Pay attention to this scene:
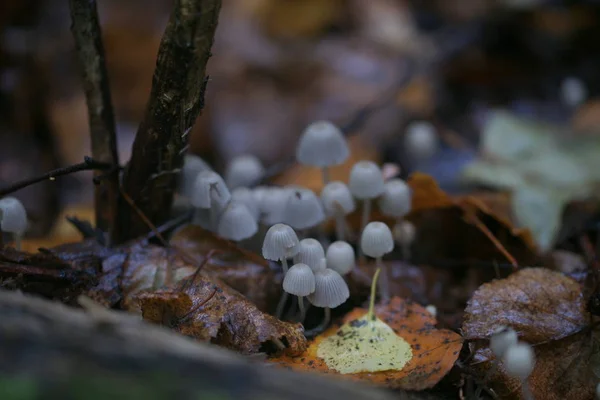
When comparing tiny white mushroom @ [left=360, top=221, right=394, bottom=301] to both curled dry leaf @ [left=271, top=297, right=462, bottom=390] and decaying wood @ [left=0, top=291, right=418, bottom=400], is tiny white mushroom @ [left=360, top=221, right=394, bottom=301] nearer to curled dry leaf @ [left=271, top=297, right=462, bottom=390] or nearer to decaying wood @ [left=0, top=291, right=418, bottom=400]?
curled dry leaf @ [left=271, top=297, right=462, bottom=390]

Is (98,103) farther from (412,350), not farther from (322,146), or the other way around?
(412,350)

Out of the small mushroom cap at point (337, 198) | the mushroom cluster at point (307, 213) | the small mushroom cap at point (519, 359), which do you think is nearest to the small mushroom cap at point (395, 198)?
the mushroom cluster at point (307, 213)

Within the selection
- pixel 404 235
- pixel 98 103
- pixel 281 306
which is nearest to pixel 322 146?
pixel 404 235

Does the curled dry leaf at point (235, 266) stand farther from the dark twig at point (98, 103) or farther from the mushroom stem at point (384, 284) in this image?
the mushroom stem at point (384, 284)

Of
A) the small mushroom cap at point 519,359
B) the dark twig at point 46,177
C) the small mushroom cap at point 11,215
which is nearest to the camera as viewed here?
the small mushroom cap at point 519,359

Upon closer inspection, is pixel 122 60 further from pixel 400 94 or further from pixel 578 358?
pixel 578 358

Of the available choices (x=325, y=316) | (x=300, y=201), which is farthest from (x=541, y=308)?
(x=300, y=201)
